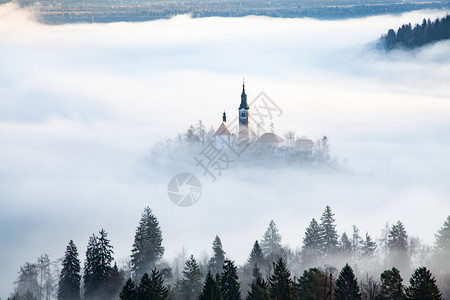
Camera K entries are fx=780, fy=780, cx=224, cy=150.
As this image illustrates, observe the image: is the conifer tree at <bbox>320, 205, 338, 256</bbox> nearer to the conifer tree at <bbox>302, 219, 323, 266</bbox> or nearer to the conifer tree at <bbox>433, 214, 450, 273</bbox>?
the conifer tree at <bbox>302, 219, 323, 266</bbox>

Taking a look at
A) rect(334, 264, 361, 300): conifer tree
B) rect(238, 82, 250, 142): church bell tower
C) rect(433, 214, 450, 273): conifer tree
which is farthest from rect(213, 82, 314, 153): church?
rect(334, 264, 361, 300): conifer tree

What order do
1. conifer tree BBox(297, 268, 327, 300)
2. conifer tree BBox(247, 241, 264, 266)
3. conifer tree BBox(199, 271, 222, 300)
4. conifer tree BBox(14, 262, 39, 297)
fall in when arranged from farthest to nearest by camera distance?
1. conifer tree BBox(14, 262, 39, 297)
2. conifer tree BBox(247, 241, 264, 266)
3. conifer tree BBox(297, 268, 327, 300)
4. conifer tree BBox(199, 271, 222, 300)

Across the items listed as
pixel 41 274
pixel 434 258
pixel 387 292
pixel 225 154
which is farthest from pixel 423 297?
pixel 225 154

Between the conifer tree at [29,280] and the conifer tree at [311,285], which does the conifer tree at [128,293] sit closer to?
the conifer tree at [311,285]

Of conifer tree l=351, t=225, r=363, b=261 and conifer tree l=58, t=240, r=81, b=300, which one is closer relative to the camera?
conifer tree l=58, t=240, r=81, b=300

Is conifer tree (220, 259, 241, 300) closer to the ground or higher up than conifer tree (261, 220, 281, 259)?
higher up

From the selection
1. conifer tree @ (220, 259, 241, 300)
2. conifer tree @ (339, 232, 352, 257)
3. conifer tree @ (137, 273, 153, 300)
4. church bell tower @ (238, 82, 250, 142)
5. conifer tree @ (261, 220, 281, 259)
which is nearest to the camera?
conifer tree @ (137, 273, 153, 300)

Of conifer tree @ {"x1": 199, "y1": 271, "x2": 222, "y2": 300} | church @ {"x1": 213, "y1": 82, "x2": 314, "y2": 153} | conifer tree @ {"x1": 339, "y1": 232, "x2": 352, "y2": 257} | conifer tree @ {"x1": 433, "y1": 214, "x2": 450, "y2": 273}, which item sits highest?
conifer tree @ {"x1": 199, "y1": 271, "x2": 222, "y2": 300}

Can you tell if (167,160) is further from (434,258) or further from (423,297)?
(423,297)

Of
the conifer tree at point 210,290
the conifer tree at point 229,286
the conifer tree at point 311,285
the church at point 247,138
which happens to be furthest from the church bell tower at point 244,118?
the conifer tree at point 210,290

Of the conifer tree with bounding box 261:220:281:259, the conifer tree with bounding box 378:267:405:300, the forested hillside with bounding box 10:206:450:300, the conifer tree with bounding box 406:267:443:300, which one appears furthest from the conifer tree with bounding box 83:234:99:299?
the conifer tree with bounding box 406:267:443:300

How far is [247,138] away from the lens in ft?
419

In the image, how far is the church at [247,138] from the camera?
412ft

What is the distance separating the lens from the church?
125562 millimetres
